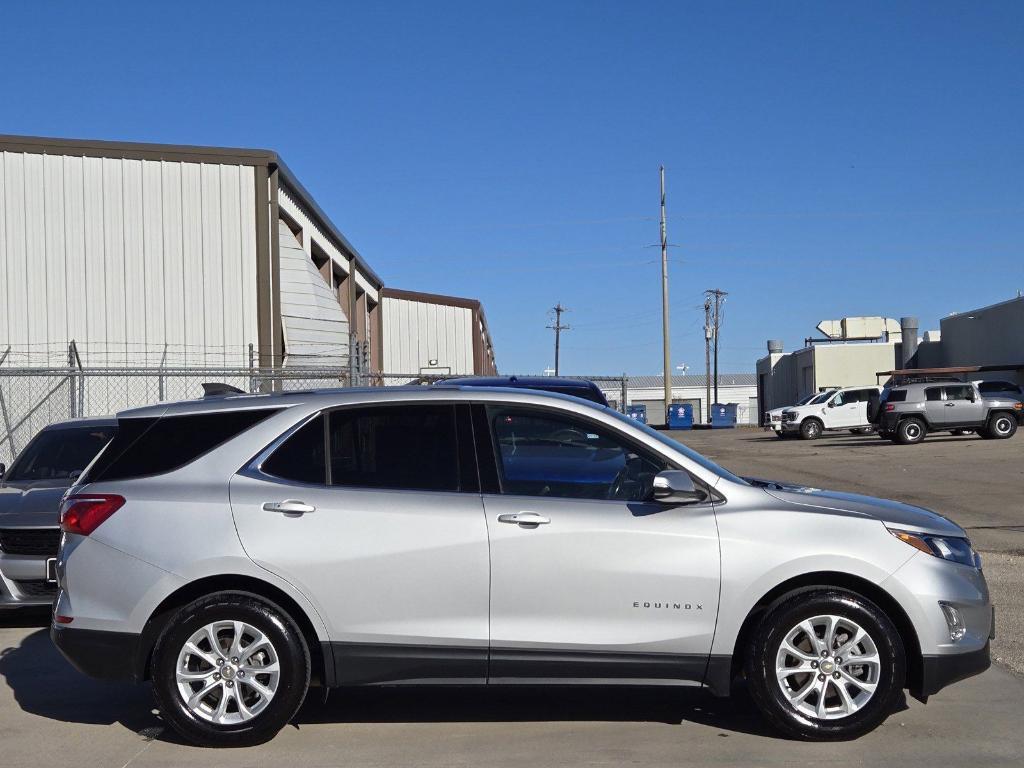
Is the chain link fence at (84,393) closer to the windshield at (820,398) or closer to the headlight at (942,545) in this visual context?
the headlight at (942,545)

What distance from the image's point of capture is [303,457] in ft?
18.6

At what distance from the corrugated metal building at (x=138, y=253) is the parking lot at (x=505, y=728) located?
13.6m

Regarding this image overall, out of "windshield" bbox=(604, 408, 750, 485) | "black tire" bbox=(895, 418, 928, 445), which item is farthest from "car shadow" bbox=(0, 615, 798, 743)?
"black tire" bbox=(895, 418, 928, 445)

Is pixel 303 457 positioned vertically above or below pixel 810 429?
above

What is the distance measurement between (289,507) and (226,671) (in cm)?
86

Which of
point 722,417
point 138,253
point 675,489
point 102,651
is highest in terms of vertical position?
point 138,253

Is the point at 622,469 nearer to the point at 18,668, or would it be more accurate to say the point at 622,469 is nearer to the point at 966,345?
the point at 18,668

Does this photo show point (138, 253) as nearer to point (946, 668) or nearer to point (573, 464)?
point (573, 464)

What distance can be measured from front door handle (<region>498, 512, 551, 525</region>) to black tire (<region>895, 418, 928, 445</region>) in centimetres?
3163

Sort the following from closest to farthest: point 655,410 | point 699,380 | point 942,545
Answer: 1. point 942,545
2. point 655,410
3. point 699,380

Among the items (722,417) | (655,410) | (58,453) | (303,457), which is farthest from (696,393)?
(303,457)

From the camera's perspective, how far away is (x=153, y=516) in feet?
18.1

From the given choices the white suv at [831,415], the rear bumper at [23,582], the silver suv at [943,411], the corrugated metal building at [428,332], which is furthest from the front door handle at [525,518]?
the white suv at [831,415]

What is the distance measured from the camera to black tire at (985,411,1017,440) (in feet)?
115
